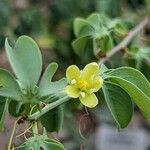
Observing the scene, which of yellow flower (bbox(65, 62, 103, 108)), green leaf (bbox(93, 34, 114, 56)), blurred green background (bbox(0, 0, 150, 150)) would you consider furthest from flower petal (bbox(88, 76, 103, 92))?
blurred green background (bbox(0, 0, 150, 150))

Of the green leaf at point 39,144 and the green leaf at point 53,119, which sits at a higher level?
the green leaf at point 53,119

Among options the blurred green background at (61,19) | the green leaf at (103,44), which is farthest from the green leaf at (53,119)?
the blurred green background at (61,19)

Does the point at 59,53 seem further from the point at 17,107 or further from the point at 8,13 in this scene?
the point at 17,107

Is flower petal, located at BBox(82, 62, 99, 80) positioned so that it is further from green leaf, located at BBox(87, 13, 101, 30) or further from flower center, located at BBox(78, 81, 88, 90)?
green leaf, located at BBox(87, 13, 101, 30)

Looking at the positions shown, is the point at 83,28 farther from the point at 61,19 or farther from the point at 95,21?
the point at 61,19

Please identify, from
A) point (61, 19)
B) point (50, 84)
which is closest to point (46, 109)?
point (50, 84)

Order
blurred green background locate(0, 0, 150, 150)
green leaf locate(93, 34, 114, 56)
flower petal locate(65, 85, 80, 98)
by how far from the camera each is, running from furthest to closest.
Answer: blurred green background locate(0, 0, 150, 150), green leaf locate(93, 34, 114, 56), flower petal locate(65, 85, 80, 98)

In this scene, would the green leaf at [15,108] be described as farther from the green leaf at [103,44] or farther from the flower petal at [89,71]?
the green leaf at [103,44]
